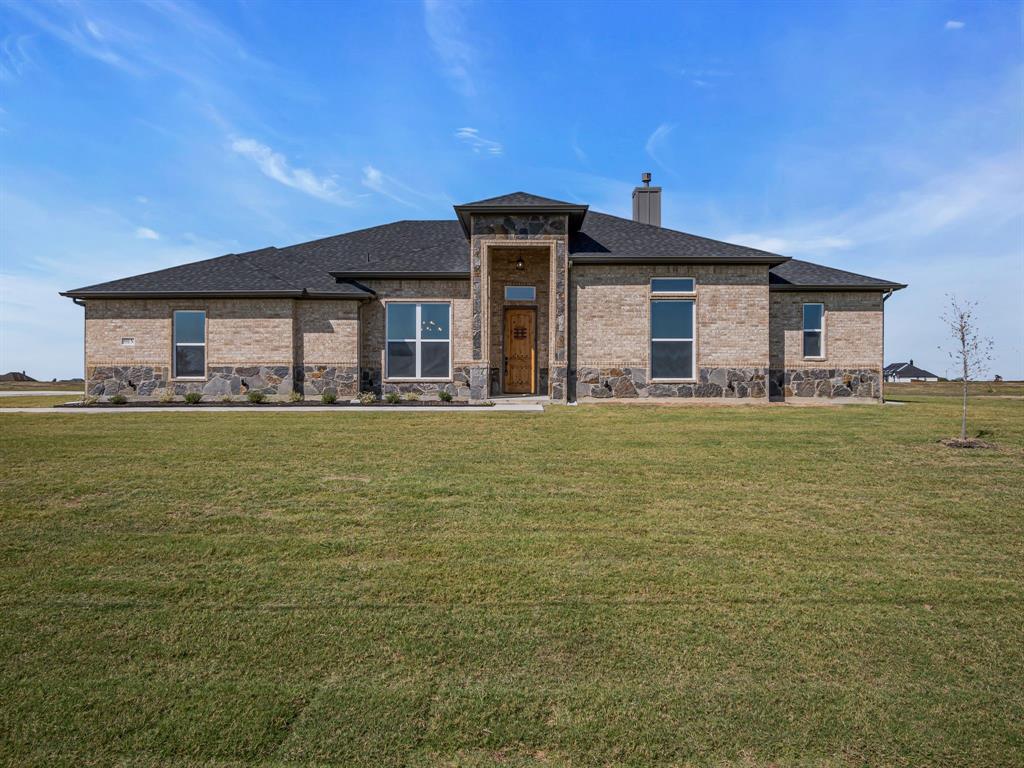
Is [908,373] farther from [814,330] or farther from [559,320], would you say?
[559,320]

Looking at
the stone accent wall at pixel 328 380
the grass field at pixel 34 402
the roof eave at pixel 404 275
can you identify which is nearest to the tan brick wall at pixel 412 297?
the roof eave at pixel 404 275

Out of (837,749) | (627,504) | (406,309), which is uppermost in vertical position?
(406,309)

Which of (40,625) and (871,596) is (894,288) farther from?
(40,625)

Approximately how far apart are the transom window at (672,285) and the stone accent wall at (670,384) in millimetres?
2255

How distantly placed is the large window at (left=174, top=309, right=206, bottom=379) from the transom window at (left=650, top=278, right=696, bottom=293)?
13033 millimetres

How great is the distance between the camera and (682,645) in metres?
3.36

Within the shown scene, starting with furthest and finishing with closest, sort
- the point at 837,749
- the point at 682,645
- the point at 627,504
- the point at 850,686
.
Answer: the point at 627,504, the point at 682,645, the point at 850,686, the point at 837,749

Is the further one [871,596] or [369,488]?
[369,488]

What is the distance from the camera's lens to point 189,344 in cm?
1717

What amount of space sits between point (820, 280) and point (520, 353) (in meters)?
9.40

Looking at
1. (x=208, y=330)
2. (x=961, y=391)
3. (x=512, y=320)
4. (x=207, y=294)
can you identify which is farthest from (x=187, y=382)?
(x=961, y=391)

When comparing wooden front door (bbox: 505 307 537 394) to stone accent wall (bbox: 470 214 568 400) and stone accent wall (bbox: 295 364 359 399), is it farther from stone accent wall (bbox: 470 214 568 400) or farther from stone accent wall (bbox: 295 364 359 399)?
stone accent wall (bbox: 295 364 359 399)

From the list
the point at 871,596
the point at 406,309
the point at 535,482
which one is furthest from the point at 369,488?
the point at 406,309

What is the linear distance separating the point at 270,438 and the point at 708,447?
6.79 metres
